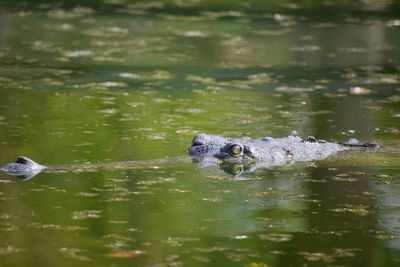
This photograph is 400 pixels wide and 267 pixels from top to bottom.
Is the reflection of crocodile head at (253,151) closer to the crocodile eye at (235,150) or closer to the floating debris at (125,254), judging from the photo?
the crocodile eye at (235,150)

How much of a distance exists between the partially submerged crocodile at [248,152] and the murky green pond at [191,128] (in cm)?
13

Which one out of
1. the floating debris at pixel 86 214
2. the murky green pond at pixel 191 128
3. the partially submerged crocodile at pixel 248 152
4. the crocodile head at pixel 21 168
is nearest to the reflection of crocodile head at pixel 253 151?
the partially submerged crocodile at pixel 248 152

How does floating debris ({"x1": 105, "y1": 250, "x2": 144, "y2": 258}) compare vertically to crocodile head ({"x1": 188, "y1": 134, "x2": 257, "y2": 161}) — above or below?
above

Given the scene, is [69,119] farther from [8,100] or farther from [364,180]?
[364,180]

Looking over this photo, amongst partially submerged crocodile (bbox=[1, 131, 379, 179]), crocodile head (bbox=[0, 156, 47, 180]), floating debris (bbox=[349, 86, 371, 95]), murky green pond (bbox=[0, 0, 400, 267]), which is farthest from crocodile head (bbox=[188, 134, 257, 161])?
floating debris (bbox=[349, 86, 371, 95])

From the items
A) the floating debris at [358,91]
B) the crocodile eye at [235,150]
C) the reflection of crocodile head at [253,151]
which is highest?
the crocodile eye at [235,150]

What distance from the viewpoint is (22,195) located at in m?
7.57

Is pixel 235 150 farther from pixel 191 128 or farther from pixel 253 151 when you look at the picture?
pixel 191 128

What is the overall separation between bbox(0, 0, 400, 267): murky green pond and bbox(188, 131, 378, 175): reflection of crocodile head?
0.51 ft

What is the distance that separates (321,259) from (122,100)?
6124 mm

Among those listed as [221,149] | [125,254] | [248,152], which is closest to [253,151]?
[248,152]

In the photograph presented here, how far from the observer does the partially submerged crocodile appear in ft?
28.7

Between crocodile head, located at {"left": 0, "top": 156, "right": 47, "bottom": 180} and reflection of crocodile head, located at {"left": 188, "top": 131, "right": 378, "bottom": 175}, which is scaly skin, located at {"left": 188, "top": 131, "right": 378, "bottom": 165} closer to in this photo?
reflection of crocodile head, located at {"left": 188, "top": 131, "right": 378, "bottom": 175}

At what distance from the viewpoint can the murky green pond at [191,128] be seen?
6.56 meters
